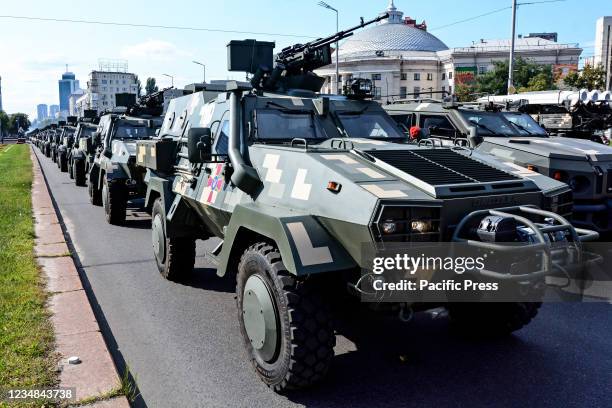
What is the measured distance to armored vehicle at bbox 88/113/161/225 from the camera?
968 centimetres

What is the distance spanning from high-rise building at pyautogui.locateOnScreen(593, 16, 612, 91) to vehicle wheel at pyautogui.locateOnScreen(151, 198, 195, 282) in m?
55.8

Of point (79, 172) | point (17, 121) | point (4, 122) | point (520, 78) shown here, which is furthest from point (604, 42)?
point (17, 121)

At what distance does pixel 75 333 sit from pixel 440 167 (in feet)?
9.41

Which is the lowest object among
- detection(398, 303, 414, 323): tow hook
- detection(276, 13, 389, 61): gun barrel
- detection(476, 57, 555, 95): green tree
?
detection(398, 303, 414, 323): tow hook

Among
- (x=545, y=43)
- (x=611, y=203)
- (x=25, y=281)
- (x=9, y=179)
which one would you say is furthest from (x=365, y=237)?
(x=545, y=43)

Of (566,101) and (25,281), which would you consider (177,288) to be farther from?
(566,101)

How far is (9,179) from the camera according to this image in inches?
655

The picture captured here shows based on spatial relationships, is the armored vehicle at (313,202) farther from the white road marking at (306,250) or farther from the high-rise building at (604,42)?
the high-rise building at (604,42)

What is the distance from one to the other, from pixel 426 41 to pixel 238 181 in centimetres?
11119

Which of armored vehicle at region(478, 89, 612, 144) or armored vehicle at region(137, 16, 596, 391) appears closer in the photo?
armored vehicle at region(137, 16, 596, 391)

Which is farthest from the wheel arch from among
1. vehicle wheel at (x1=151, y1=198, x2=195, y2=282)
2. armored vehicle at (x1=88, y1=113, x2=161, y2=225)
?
armored vehicle at (x1=88, y1=113, x2=161, y2=225)

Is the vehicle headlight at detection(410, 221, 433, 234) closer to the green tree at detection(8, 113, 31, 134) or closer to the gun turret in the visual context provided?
the gun turret

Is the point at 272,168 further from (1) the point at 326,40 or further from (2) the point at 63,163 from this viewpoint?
(2) the point at 63,163

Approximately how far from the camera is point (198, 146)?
4555 mm
